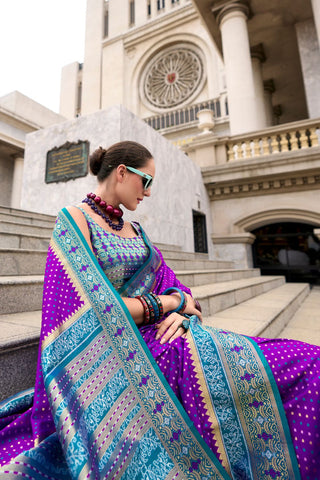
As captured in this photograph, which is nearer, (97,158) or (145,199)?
(97,158)

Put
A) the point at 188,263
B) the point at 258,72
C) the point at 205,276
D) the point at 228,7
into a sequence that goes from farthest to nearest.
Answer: the point at 258,72, the point at 228,7, the point at 188,263, the point at 205,276

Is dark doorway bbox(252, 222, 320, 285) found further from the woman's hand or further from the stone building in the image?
the stone building

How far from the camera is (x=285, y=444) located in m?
0.84

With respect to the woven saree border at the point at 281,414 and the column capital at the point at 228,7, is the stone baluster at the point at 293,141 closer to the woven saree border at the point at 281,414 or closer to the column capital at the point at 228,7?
the column capital at the point at 228,7

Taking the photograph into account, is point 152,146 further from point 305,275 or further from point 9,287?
point 305,275

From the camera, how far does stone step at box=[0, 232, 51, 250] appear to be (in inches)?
112

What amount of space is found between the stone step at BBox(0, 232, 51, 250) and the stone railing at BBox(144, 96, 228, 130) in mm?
18441

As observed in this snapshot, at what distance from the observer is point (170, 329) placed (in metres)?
1.09

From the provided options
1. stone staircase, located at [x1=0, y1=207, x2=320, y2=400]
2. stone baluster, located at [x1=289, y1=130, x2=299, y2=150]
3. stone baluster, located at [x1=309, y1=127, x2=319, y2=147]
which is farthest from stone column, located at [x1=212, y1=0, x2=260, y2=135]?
stone staircase, located at [x1=0, y1=207, x2=320, y2=400]

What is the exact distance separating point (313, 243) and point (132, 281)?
8.06m

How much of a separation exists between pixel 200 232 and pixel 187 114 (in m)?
15.7

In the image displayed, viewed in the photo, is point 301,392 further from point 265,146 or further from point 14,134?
point 14,134

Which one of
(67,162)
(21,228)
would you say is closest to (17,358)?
(21,228)

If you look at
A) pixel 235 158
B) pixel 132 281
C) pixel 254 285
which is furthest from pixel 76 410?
pixel 235 158
